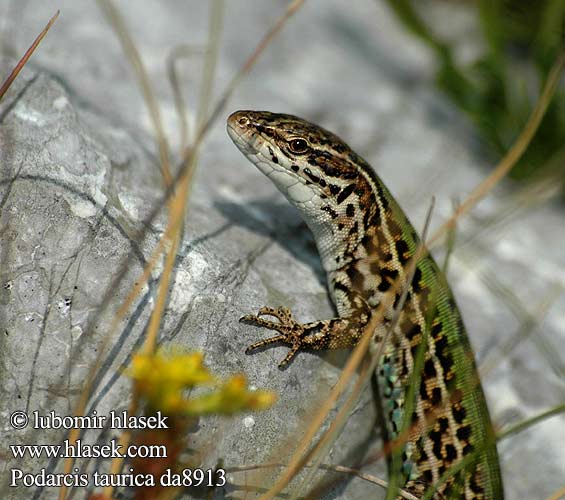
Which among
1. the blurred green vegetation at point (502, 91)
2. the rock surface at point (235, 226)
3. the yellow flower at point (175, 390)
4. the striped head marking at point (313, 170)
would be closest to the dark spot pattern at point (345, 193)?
the striped head marking at point (313, 170)

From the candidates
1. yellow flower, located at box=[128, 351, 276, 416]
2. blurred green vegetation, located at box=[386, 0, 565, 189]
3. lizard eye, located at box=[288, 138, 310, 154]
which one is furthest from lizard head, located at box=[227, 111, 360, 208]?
blurred green vegetation, located at box=[386, 0, 565, 189]

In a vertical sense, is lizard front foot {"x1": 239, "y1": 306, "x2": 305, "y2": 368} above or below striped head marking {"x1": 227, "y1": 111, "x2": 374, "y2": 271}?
below

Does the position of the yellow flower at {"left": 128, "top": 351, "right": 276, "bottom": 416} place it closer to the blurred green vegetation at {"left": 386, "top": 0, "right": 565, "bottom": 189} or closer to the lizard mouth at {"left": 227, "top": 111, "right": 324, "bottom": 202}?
the lizard mouth at {"left": 227, "top": 111, "right": 324, "bottom": 202}

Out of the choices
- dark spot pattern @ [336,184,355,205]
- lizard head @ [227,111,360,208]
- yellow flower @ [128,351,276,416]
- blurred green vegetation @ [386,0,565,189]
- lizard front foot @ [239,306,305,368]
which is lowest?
yellow flower @ [128,351,276,416]

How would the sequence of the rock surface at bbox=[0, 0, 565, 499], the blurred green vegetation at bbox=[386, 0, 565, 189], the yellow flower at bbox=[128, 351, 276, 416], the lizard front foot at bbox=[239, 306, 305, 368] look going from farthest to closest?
1. the blurred green vegetation at bbox=[386, 0, 565, 189]
2. the lizard front foot at bbox=[239, 306, 305, 368]
3. the rock surface at bbox=[0, 0, 565, 499]
4. the yellow flower at bbox=[128, 351, 276, 416]

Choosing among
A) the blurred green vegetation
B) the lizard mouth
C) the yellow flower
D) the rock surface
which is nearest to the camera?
the yellow flower

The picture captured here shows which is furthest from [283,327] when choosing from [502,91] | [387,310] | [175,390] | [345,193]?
[502,91]

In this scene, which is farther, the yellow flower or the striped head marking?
the striped head marking
